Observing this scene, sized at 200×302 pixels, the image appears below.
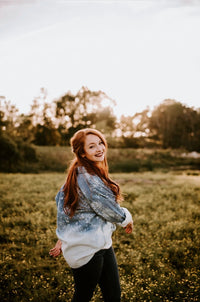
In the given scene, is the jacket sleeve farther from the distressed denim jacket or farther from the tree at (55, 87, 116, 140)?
the tree at (55, 87, 116, 140)

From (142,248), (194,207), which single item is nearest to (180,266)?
(142,248)

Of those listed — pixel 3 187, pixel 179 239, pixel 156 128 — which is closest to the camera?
pixel 179 239

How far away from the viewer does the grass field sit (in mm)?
3551

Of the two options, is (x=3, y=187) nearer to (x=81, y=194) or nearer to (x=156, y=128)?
(x=81, y=194)

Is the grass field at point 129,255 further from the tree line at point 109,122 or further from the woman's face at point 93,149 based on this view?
the tree line at point 109,122

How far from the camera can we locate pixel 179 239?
17.9 ft

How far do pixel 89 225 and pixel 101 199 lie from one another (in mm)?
268

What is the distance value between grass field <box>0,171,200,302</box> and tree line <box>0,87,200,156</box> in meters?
31.7

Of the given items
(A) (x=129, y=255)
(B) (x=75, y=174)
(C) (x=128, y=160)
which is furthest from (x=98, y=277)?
(C) (x=128, y=160)

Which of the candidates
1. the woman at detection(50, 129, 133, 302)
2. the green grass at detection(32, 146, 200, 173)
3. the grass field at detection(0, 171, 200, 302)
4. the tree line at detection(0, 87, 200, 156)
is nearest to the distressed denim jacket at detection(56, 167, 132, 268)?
the woman at detection(50, 129, 133, 302)

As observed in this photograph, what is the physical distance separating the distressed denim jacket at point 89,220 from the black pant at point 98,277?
0.08m

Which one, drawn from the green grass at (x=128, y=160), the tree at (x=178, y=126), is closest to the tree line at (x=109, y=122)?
the tree at (x=178, y=126)

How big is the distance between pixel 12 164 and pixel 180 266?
22.1 meters

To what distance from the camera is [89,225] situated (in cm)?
198
